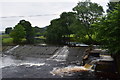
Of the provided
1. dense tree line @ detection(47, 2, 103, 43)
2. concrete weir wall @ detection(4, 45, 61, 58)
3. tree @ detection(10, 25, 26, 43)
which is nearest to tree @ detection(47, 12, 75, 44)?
dense tree line @ detection(47, 2, 103, 43)

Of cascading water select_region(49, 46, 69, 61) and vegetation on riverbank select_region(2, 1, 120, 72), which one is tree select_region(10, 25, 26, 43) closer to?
vegetation on riverbank select_region(2, 1, 120, 72)

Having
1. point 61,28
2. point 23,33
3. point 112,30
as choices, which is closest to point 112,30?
point 112,30

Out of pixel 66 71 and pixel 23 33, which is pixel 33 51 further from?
pixel 66 71

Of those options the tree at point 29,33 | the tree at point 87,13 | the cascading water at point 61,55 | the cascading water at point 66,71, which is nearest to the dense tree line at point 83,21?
the tree at point 87,13

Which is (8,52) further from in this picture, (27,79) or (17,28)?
(27,79)

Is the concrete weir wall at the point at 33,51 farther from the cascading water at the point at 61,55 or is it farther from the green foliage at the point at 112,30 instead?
the green foliage at the point at 112,30

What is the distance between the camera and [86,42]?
101 ft

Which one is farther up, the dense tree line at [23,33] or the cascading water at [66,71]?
the dense tree line at [23,33]

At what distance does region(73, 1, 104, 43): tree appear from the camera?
27.6 metres

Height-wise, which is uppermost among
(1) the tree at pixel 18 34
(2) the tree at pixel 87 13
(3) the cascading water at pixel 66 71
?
(2) the tree at pixel 87 13

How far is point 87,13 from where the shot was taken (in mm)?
28203

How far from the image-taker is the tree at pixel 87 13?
1085 inches

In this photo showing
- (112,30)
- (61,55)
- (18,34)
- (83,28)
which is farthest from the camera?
(18,34)

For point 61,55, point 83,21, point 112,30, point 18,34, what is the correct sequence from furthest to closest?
point 18,34 → point 83,21 → point 61,55 → point 112,30
